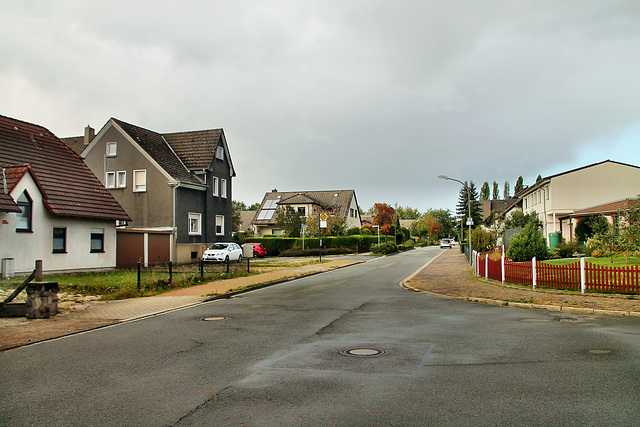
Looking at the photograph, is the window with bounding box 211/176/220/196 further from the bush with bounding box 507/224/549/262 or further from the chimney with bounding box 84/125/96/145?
the bush with bounding box 507/224/549/262

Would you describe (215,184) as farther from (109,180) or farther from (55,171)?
(55,171)

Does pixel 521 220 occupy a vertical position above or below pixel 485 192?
below

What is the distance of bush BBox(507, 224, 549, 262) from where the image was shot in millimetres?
26312

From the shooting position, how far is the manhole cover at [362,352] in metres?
7.72

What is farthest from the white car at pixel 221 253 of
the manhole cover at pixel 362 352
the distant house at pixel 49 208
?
the manhole cover at pixel 362 352

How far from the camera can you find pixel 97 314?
1272 centimetres

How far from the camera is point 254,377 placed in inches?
254

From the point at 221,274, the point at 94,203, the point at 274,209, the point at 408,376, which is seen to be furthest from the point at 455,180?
the point at 274,209

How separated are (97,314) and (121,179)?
25.0 metres

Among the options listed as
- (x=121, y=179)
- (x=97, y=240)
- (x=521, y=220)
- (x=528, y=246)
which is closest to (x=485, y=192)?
(x=521, y=220)

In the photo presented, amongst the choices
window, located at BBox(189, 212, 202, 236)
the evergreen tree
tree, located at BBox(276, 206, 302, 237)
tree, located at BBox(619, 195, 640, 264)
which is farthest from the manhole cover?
the evergreen tree

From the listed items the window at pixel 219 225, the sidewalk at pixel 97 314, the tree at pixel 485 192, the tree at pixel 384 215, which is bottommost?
the sidewalk at pixel 97 314

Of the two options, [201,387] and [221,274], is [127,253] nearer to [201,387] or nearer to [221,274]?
[221,274]

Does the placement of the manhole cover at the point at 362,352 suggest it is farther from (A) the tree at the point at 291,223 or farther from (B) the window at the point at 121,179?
(A) the tree at the point at 291,223
